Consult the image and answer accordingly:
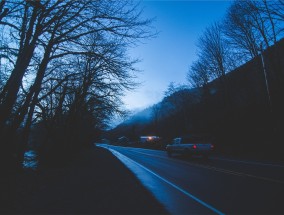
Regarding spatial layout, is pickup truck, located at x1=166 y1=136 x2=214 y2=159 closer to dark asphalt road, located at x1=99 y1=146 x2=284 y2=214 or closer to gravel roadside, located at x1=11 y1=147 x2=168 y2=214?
dark asphalt road, located at x1=99 y1=146 x2=284 y2=214

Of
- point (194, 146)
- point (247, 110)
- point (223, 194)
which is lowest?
point (223, 194)

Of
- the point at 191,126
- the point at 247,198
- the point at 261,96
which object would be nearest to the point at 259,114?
the point at 261,96

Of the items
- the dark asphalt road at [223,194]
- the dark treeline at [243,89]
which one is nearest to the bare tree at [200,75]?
the dark treeline at [243,89]

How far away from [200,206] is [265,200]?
1810 millimetres

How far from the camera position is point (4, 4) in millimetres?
7883

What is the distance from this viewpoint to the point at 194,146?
19.0 meters

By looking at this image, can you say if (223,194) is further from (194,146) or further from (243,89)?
(243,89)

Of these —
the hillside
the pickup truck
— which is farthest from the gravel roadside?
the hillside

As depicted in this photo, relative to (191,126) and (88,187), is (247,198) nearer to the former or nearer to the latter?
(88,187)

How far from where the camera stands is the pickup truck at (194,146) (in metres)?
18.9

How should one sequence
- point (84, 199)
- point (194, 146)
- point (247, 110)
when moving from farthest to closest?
1. point (247, 110)
2. point (194, 146)
3. point (84, 199)

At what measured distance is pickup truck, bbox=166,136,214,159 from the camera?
18.9m

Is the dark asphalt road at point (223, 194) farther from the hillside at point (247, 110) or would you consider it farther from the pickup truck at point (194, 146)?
the hillside at point (247, 110)

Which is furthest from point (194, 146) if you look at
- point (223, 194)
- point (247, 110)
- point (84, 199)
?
point (84, 199)
